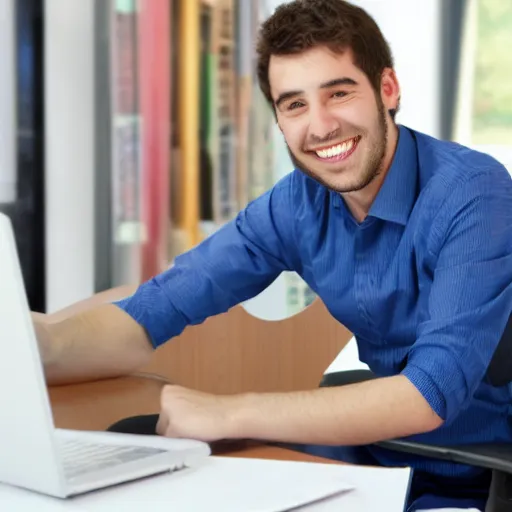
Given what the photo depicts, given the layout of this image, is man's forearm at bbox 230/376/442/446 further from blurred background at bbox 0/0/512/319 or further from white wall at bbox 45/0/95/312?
white wall at bbox 45/0/95/312

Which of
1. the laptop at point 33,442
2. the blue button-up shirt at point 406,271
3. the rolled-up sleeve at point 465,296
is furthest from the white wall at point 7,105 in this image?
the laptop at point 33,442

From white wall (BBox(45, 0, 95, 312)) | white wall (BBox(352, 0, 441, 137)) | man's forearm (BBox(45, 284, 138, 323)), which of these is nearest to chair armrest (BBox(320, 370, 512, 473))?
man's forearm (BBox(45, 284, 138, 323))

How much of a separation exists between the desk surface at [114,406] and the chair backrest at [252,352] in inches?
11.7

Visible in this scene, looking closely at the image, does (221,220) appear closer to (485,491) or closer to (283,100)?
(283,100)

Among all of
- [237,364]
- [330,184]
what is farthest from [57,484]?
[237,364]

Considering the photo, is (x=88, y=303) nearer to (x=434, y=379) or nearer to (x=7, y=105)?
(x=434, y=379)

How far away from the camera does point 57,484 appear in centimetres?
79

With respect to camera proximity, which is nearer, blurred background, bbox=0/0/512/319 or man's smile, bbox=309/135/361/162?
man's smile, bbox=309/135/361/162

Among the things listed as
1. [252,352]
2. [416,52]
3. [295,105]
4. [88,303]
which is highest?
[416,52]

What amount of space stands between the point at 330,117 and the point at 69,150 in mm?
1455

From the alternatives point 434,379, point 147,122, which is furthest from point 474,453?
point 147,122

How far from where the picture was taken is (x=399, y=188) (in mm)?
1345

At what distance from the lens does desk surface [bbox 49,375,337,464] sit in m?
1.01

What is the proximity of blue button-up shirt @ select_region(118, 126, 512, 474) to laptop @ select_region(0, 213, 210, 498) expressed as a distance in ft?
1.17
